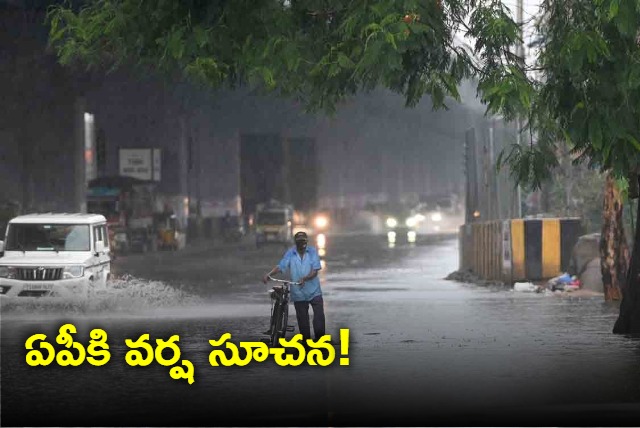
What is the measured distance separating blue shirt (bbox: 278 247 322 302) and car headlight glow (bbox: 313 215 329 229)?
301ft

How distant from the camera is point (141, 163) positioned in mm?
81438

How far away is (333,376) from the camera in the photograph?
15492 mm

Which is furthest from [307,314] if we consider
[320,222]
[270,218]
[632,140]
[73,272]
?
[320,222]

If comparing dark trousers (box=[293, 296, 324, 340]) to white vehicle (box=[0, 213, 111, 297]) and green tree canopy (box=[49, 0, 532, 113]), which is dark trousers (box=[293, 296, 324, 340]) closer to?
green tree canopy (box=[49, 0, 532, 113])

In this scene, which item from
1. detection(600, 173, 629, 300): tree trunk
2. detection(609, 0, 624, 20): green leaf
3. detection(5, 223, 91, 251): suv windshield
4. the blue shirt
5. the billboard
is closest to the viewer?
detection(609, 0, 624, 20): green leaf

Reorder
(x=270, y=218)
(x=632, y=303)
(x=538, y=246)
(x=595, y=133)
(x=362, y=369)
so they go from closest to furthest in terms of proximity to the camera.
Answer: (x=595, y=133), (x=362, y=369), (x=632, y=303), (x=538, y=246), (x=270, y=218)

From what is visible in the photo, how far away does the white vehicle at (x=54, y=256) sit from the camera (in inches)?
1029

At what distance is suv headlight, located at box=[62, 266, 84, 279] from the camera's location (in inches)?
1033

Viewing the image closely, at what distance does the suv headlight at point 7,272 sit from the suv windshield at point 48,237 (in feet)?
3.34

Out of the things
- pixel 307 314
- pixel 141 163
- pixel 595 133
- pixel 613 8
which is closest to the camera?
pixel 613 8

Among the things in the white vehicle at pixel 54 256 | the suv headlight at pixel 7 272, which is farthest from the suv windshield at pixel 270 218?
the suv headlight at pixel 7 272

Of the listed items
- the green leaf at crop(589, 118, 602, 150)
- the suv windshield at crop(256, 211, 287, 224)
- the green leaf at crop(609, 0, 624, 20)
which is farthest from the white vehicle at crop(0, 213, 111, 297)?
the suv windshield at crop(256, 211, 287, 224)

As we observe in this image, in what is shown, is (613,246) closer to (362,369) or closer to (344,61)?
(362,369)

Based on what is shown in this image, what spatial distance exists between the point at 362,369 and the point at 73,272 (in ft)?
37.0
